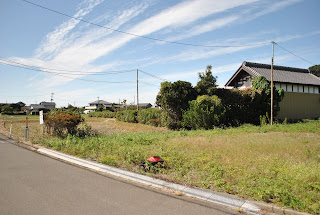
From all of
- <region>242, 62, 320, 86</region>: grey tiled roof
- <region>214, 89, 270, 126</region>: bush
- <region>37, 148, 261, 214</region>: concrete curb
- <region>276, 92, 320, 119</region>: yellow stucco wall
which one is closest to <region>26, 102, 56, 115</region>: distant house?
<region>242, 62, 320, 86</region>: grey tiled roof

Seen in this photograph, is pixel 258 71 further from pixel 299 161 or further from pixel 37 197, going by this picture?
pixel 37 197

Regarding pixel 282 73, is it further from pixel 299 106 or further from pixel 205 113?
pixel 205 113

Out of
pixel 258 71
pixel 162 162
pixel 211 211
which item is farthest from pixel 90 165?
pixel 258 71

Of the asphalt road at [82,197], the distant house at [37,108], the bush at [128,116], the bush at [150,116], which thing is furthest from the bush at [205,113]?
the distant house at [37,108]

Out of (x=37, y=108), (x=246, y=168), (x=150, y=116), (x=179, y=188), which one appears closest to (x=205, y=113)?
(x=150, y=116)

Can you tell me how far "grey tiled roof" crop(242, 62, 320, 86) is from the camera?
21922 mm

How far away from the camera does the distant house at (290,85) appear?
21.4m

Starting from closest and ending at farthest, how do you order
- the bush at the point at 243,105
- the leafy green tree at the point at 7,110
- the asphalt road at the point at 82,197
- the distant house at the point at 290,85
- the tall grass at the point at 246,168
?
the asphalt road at the point at 82,197, the tall grass at the point at 246,168, the bush at the point at 243,105, the distant house at the point at 290,85, the leafy green tree at the point at 7,110

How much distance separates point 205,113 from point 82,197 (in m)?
12.2

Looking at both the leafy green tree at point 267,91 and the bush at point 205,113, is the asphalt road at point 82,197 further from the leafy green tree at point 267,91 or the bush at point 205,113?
the leafy green tree at point 267,91

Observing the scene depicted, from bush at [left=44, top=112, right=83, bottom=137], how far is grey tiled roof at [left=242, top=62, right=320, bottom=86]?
1773 centimetres

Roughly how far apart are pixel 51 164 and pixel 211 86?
13.6 m

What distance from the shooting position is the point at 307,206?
139 inches

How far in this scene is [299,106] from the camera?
22219mm
